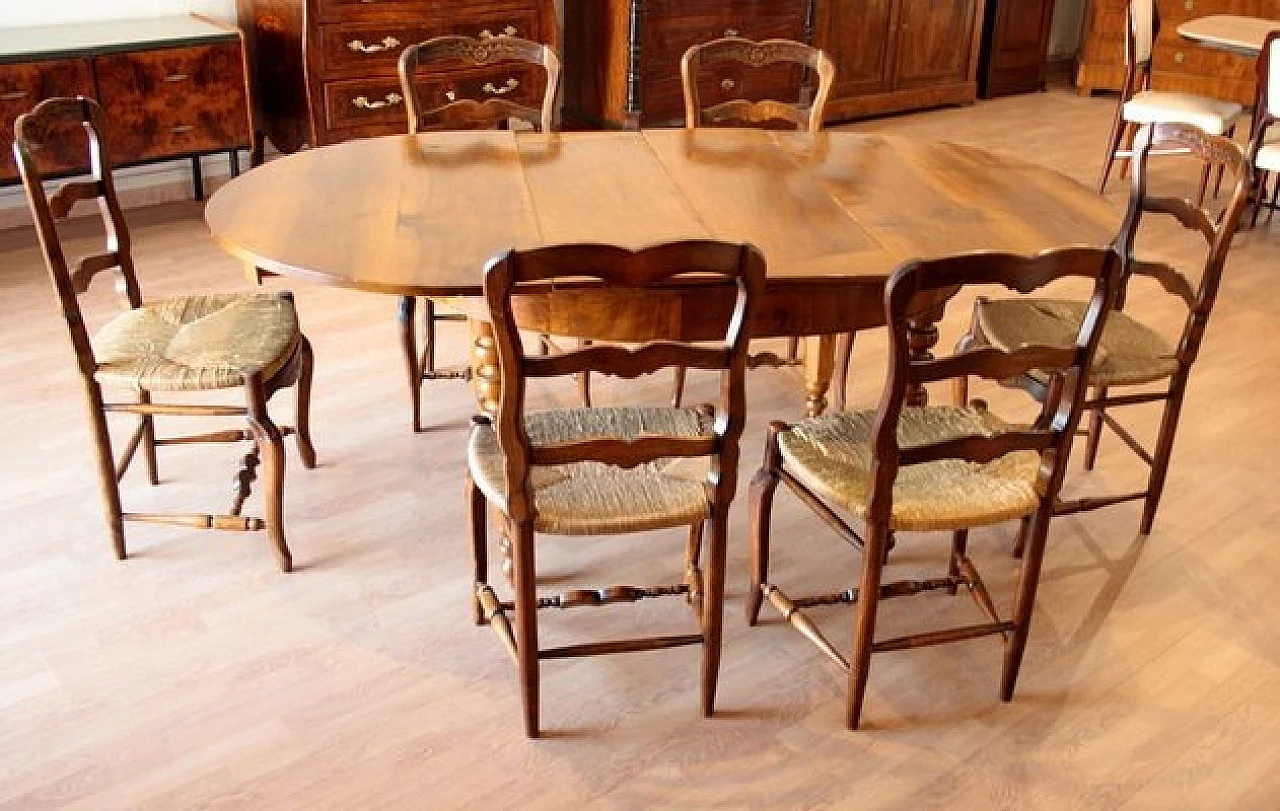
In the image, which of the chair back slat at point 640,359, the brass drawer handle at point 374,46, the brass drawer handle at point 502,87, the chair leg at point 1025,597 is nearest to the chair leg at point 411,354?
the chair back slat at point 640,359

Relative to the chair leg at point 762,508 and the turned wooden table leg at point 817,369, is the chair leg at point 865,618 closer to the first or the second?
the chair leg at point 762,508

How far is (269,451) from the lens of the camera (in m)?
2.46

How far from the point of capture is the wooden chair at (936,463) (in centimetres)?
185

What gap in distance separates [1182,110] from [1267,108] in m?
0.52

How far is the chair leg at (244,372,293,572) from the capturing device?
2.44m

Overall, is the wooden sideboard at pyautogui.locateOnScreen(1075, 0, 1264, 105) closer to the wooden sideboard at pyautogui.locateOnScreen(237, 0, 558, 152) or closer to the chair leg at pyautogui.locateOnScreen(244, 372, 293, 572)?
the wooden sideboard at pyautogui.locateOnScreen(237, 0, 558, 152)

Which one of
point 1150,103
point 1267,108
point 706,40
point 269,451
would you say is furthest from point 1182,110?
point 269,451

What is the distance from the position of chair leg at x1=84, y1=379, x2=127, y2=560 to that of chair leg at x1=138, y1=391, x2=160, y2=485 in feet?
0.73

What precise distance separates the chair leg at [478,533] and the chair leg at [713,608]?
1.47 feet

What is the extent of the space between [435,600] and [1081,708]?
125cm

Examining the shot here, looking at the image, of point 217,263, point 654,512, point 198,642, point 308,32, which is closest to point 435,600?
point 198,642

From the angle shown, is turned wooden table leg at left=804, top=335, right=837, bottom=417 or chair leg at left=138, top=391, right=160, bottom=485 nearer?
chair leg at left=138, top=391, right=160, bottom=485

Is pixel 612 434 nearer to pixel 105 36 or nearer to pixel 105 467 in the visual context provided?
pixel 105 467

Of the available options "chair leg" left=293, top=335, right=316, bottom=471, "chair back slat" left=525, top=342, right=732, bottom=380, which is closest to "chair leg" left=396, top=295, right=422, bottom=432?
"chair leg" left=293, top=335, right=316, bottom=471
